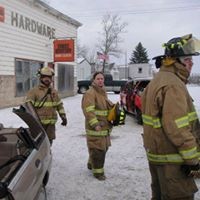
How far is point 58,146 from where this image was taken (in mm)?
7957

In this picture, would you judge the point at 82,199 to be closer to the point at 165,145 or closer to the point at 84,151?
the point at 165,145

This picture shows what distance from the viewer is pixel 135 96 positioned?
11.5 meters

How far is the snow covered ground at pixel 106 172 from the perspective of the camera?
199 inches

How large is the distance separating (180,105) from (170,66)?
0.44 metres

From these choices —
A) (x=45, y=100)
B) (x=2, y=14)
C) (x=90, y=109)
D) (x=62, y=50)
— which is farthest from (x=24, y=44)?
(x=90, y=109)

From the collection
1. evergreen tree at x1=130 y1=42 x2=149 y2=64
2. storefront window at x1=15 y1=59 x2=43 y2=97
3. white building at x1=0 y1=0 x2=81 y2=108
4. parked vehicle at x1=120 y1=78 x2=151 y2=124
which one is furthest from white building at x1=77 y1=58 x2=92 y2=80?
parked vehicle at x1=120 y1=78 x2=151 y2=124

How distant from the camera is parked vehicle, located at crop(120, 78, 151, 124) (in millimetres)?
11336

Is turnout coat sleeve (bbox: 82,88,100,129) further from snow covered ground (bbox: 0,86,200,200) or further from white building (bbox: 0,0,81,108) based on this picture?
white building (bbox: 0,0,81,108)

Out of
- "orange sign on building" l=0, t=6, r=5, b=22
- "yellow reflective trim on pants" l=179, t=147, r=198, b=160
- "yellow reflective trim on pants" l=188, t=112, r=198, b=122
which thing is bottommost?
"yellow reflective trim on pants" l=179, t=147, r=198, b=160

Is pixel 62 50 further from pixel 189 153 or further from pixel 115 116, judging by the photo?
pixel 189 153

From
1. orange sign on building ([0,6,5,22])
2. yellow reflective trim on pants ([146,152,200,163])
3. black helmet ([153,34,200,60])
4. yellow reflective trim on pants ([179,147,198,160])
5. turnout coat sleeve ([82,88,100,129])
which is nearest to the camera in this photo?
yellow reflective trim on pants ([179,147,198,160])

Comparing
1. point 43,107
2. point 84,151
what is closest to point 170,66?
point 43,107

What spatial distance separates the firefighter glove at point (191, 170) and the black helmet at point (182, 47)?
0.96m

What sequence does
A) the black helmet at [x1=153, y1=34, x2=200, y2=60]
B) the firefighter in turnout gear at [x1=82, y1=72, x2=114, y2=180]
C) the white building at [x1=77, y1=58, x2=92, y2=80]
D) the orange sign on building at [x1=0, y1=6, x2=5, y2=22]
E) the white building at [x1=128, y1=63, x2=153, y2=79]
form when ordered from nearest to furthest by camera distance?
the black helmet at [x1=153, y1=34, x2=200, y2=60] < the firefighter in turnout gear at [x1=82, y1=72, x2=114, y2=180] < the orange sign on building at [x1=0, y1=6, x2=5, y2=22] < the white building at [x1=77, y1=58, x2=92, y2=80] < the white building at [x1=128, y1=63, x2=153, y2=79]
